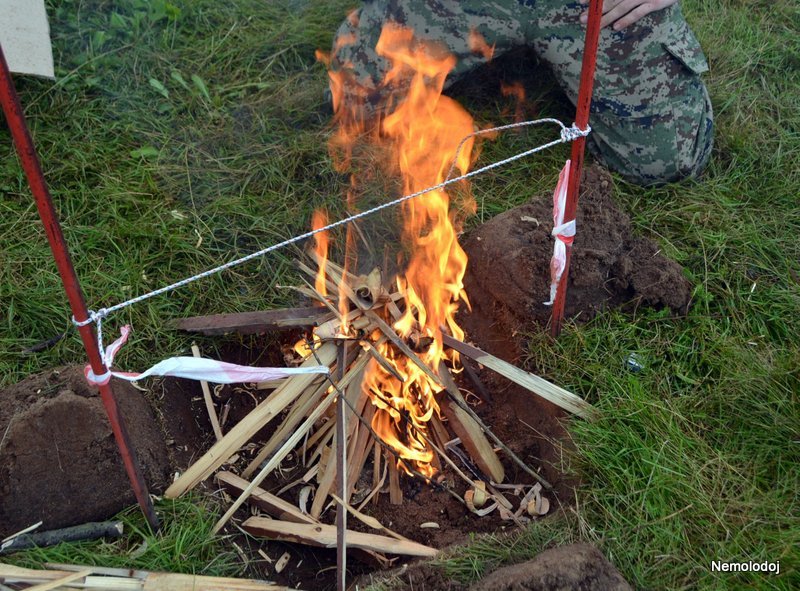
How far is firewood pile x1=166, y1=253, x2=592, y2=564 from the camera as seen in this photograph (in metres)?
2.97

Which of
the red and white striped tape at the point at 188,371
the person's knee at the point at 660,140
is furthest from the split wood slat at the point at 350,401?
the person's knee at the point at 660,140

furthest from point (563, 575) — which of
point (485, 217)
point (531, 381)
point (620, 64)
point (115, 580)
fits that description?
point (620, 64)

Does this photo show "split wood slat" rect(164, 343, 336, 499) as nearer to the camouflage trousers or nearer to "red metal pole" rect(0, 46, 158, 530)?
"red metal pole" rect(0, 46, 158, 530)

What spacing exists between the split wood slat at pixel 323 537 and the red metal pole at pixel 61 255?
378mm

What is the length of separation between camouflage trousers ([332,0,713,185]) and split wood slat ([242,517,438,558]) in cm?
244

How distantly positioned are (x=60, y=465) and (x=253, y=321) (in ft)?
3.16

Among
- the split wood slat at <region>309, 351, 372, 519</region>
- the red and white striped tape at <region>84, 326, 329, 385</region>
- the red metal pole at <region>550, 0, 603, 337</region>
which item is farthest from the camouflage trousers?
the red and white striped tape at <region>84, 326, 329, 385</region>

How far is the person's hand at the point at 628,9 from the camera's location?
13.1ft

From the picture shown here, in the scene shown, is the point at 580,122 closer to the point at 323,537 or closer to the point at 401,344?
the point at 401,344

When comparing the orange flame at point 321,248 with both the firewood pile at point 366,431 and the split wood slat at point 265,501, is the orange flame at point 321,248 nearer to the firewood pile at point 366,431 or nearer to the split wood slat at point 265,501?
the firewood pile at point 366,431

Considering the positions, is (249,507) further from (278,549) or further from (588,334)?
(588,334)

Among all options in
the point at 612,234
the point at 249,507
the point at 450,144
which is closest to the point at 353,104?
the point at 450,144

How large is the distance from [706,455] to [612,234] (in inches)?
42.3

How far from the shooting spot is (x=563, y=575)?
2.34 m
